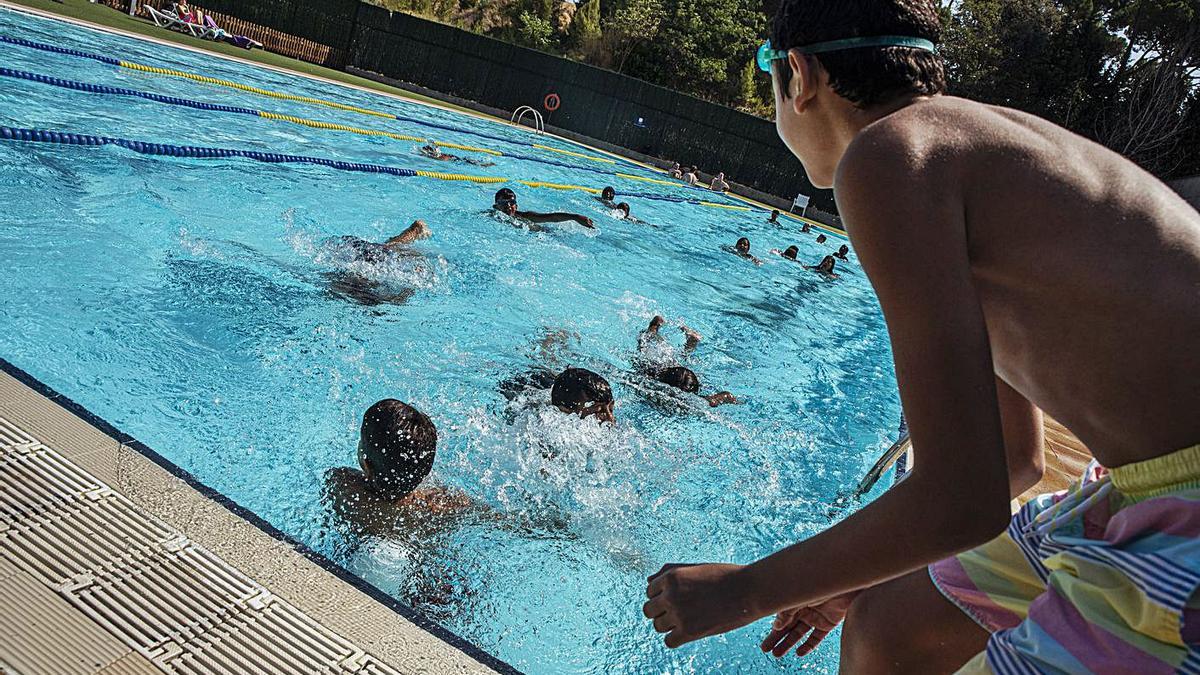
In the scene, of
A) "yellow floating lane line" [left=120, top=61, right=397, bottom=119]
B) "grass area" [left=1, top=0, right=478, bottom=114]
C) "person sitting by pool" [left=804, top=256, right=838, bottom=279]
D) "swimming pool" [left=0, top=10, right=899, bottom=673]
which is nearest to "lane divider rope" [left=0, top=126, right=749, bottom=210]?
"swimming pool" [left=0, top=10, right=899, bottom=673]

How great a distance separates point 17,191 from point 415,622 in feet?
20.4

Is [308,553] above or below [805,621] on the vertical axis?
below

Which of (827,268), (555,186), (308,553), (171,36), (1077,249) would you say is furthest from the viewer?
(171,36)

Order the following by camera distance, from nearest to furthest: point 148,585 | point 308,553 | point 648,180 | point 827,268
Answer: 1. point 148,585
2. point 308,553
3. point 827,268
4. point 648,180

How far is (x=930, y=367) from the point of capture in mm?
1083

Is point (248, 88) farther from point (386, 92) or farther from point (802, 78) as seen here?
point (802, 78)

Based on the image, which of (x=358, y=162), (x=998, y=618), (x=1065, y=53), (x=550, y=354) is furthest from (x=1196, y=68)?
(x=998, y=618)

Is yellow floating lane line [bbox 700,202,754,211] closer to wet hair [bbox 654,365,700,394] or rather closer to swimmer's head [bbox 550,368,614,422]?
wet hair [bbox 654,365,700,394]

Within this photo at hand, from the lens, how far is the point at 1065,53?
91.6 ft

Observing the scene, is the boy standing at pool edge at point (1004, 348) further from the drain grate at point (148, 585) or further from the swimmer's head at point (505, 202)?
the swimmer's head at point (505, 202)

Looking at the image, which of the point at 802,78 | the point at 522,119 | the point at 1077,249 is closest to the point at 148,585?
the point at 802,78

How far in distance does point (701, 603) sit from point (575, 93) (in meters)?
26.5

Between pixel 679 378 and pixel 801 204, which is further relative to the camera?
pixel 801 204

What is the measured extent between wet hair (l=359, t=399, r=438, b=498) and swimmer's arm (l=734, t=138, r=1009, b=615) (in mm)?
2526
